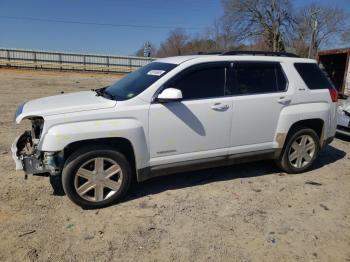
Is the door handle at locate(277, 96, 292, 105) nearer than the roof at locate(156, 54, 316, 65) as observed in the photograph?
No

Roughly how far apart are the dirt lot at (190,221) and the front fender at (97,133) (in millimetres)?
779

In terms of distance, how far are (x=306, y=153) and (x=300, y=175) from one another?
38cm

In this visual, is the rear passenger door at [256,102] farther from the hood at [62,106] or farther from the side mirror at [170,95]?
the hood at [62,106]

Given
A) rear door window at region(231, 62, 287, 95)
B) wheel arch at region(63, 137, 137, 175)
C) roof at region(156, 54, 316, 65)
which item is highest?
roof at region(156, 54, 316, 65)

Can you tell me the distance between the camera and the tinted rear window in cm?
520

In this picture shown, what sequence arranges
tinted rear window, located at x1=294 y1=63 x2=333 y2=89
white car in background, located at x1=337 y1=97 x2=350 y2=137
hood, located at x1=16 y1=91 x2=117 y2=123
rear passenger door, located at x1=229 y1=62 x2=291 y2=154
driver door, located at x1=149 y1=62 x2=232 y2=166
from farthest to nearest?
1. white car in background, located at x1=337 y1=97 x2=350 y2=137
2. tinted rear window, located at x1=294 y1=63 x2=333 y2=89
3. rear passenger door, located at x1=229 y1=62 x2=291 y2=154
4. driver door, located at x1=149 y1=62 x2=232 y2=166
5. hood, located at x1=16 y1=91 x2=117 y2=123

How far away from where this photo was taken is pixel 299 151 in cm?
534

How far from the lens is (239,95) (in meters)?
4.64

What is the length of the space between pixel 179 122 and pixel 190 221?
4.07 feet

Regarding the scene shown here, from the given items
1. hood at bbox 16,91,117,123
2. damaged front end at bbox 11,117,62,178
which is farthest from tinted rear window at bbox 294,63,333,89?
damaged front end at bbox 11,117,62,178

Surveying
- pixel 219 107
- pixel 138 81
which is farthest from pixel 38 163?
pixel 219 107

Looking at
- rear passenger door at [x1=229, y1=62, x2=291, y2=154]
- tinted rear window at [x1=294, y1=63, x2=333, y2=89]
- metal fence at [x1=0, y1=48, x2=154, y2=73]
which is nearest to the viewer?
rear passenger door at [x1=229, y1=62, x2=291, y2=154]

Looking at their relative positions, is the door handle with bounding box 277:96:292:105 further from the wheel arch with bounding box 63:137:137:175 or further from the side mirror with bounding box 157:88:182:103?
the wheel arch with bounding box 63:137:137:175

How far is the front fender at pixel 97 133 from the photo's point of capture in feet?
12.1
